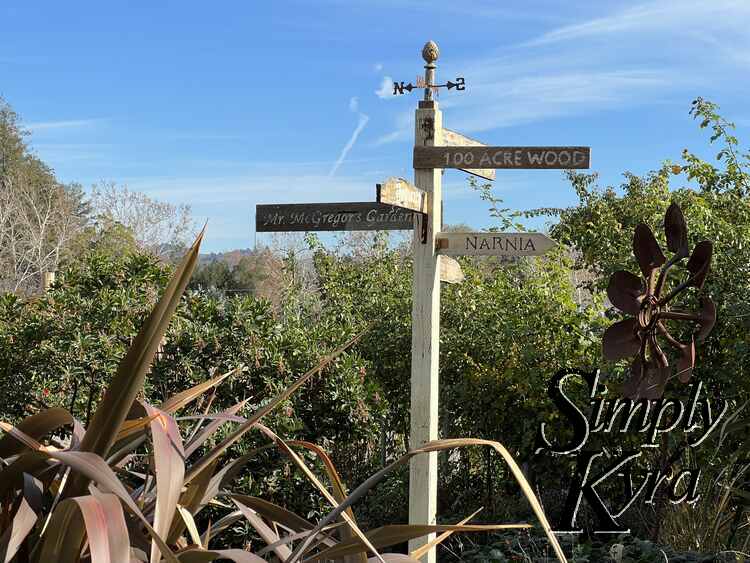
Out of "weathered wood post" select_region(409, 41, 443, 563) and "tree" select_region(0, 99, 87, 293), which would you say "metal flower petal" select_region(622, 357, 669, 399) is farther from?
"tree" select_region(0, 99, 87, 293)

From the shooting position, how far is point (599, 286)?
6141mm

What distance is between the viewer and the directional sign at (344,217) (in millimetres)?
4324

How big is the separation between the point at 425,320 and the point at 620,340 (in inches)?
46.0

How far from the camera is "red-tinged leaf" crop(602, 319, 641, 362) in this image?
11.4 feet

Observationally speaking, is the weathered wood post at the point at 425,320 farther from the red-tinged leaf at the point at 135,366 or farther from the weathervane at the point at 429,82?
the red-tinged leaf at the point at 135,366

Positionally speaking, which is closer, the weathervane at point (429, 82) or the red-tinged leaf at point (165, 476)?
the red-tinged leaf at point (165, 476)

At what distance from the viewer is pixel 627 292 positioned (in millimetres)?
3465

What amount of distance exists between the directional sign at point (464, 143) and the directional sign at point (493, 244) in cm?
34

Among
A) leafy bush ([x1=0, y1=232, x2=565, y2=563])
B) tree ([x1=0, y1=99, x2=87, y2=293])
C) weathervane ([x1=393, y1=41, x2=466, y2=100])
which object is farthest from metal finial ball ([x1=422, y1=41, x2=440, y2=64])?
tree ([x1=0, y1=99, x2=87, y2=293])

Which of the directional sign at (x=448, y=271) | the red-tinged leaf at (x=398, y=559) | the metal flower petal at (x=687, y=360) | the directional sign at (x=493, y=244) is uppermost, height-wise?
the directional sign at (x=493, y=244)

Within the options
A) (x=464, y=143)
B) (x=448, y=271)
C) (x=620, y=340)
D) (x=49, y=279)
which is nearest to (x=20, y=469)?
(x=620, y=340)

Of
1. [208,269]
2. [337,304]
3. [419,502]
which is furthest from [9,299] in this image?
[208,269]

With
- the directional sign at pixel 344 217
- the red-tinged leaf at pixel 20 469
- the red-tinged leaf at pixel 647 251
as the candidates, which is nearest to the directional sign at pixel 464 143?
the directional sign at pixel 344 217

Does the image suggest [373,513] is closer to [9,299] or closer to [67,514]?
[9,299]
